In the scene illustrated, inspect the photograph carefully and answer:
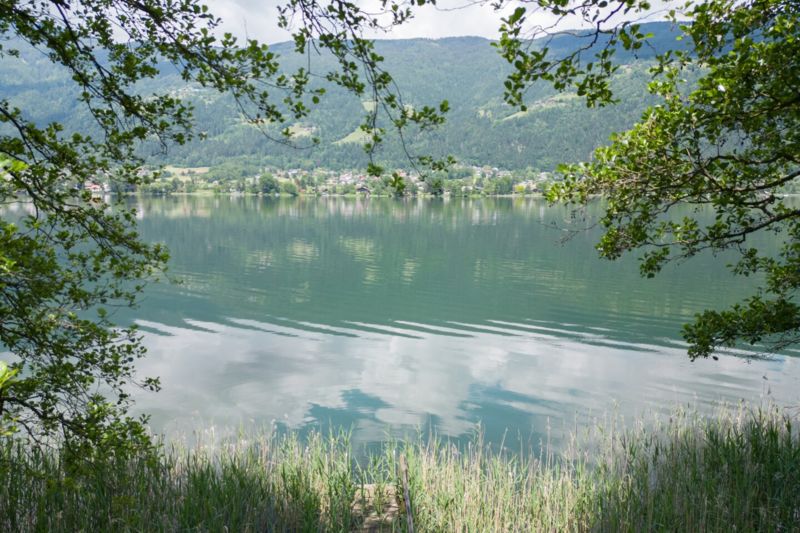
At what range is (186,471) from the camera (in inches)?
296

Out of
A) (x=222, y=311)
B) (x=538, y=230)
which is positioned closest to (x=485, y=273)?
(x=222, y=311)

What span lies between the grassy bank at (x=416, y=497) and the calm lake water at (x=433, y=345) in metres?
1.35

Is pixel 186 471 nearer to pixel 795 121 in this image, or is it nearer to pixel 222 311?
pixel 795 121

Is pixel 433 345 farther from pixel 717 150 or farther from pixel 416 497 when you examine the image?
pixel 717 150

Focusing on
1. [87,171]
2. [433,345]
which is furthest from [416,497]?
[433,345]

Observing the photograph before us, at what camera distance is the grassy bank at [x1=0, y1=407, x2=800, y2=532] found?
589 centimetres

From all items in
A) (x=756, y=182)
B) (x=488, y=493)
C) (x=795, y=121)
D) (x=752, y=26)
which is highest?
(x=752, y=26)

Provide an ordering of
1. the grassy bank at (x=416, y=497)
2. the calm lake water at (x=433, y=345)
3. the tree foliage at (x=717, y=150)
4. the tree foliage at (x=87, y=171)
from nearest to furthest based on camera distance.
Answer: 1. the tree foliage at (x=87, y=171)
2. the tree foliage at (x=717, y=150)
3. the grassy bank at (x=416, y=497)
4. the calm lake water at (x=433, y=345)

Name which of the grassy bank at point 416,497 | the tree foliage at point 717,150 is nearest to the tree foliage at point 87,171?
the grassy bank at point 416,497

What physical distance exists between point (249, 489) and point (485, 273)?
35.0m

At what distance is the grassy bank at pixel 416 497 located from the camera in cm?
589

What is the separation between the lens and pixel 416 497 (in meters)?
6.94

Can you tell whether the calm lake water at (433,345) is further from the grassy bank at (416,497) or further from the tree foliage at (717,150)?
the grassy bank at (416,497)

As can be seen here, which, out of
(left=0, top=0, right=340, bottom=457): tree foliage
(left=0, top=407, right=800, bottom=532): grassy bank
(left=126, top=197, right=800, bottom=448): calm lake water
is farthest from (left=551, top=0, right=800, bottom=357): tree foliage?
(left=0, top=0, right=340, bottom=457): tree foliage
